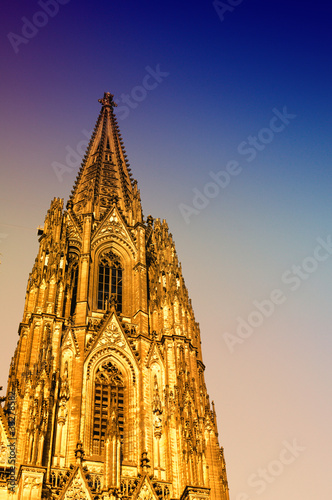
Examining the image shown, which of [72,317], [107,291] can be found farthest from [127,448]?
[107,291]

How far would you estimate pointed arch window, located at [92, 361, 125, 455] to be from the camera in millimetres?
31531

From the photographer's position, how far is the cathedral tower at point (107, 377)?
96.6 ft

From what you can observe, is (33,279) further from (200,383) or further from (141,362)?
(200,383)

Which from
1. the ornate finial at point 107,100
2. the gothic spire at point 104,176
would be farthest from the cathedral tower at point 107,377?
the ornate finial at point 107,100

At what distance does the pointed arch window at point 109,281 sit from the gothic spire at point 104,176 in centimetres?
443

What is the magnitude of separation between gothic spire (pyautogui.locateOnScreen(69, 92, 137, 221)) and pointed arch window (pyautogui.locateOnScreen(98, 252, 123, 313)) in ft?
14.5

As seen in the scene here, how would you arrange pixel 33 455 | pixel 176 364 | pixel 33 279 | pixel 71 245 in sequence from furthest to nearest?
pixel 71 245 < pixel 33 279 < pixel 176 364 < pixel 33 455

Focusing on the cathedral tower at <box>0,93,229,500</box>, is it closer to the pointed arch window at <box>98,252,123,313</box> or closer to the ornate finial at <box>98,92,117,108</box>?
the pointed arch window at <box>98,252,123,313</box>

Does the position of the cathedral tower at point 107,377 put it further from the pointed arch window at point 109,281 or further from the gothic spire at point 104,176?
the gothic spire at point 104,176

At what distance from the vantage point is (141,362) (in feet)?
117

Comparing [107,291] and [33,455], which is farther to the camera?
[107,291]

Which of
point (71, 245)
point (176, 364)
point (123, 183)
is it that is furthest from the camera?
point (123, 183)

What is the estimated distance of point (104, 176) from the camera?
51.8 metres

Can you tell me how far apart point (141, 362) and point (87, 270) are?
291 inches
